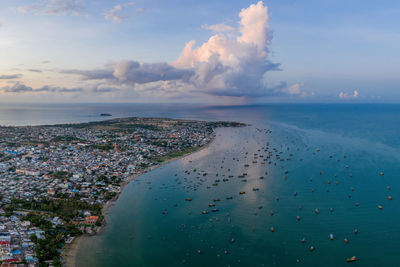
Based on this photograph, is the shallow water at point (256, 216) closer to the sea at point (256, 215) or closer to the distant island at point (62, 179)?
the sea at point (256, 215)

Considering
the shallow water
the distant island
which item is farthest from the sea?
the distant island

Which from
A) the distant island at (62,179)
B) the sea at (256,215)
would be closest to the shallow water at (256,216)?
the sea at (256,215)

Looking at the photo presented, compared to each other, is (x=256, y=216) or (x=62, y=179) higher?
(x=62, y=179)

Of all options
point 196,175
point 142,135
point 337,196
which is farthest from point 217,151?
point 337,196

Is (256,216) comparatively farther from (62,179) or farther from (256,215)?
(62,179)

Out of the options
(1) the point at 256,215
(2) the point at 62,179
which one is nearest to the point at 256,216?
(1) the point at 256,215

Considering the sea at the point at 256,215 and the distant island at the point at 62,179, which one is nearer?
the sea at the point at 256,215
